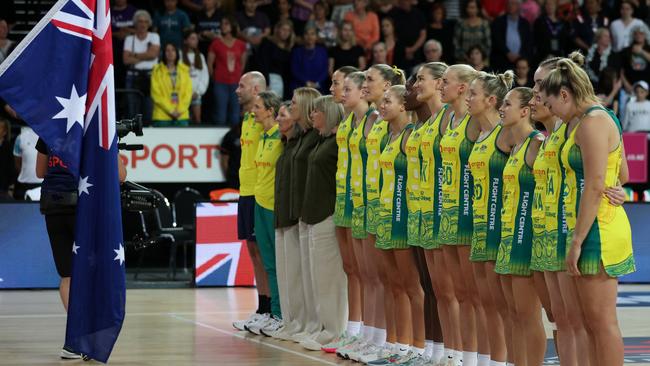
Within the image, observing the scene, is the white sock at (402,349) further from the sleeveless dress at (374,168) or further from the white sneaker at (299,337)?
the white sneaker at (299,337)

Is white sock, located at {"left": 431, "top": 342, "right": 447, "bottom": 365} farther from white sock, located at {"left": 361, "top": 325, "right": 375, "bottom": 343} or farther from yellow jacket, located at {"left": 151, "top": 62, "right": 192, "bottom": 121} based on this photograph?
yellow jacket, located at {"left": 151, "top": 62, "right": 192, "bottom": 121}

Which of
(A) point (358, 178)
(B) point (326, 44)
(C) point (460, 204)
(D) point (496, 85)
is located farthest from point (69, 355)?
(B) point (326, 44)

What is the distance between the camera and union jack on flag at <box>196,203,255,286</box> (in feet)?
49.6

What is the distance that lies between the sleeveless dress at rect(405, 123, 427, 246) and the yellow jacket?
28.2 feet

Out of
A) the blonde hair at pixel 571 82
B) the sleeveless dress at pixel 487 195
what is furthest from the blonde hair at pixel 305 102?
the blonde hair at pixel 571 82

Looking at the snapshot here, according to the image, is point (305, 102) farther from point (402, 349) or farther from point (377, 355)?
point (402, 349)

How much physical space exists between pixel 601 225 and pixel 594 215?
107mm

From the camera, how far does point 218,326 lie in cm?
1176

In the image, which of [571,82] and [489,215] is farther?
[489,215]

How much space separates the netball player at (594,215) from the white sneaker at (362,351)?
117 inches

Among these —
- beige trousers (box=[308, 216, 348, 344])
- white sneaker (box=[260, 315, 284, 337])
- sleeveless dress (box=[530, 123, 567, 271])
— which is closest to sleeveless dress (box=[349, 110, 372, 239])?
beige trousers (box=[308, 216, 348, 344])

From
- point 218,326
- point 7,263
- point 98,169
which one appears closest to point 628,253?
point 98,169

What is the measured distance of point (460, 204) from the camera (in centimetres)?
820

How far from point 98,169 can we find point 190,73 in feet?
28.2
